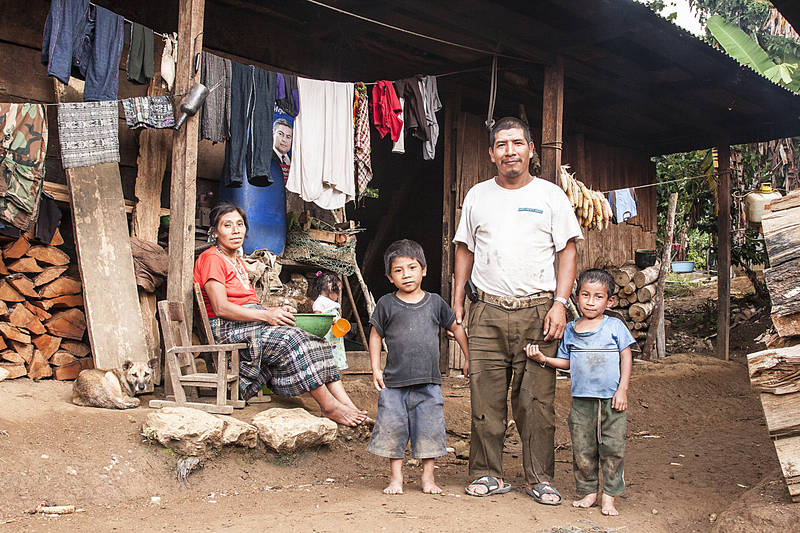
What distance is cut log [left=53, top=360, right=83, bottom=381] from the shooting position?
201 inches

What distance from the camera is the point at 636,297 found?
34.8ft

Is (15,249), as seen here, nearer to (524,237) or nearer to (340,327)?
(340,327)

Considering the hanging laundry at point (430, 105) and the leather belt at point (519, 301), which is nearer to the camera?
the leather belt at point (519, 301)

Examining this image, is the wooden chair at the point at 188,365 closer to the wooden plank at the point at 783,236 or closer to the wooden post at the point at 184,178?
the wooden post at the point at 184,178

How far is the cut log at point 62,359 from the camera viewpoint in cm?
510

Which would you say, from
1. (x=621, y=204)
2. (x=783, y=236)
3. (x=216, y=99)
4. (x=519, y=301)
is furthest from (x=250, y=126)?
(x=621, y=204)

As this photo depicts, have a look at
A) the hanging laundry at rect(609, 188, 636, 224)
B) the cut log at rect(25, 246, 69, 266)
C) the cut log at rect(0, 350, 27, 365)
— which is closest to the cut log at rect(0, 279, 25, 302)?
the cut log at rect(25, 246, 69, 266)

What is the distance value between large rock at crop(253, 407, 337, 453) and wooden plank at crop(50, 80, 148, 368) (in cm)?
123

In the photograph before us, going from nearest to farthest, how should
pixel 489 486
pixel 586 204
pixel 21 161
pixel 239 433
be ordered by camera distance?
pixel 489 486, pixel 239 433, pixel 21 161, pixel 586 204

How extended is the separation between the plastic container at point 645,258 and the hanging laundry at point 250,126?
7189 millimetres

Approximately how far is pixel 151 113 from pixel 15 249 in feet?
4.66

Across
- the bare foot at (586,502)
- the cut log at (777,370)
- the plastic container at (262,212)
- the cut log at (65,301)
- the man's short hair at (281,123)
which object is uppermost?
the man's short hair at (281,123)

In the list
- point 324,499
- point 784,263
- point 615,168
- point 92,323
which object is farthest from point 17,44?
point 615,168

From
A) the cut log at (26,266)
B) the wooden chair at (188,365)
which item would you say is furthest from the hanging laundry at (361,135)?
the cut log at (26,266)
